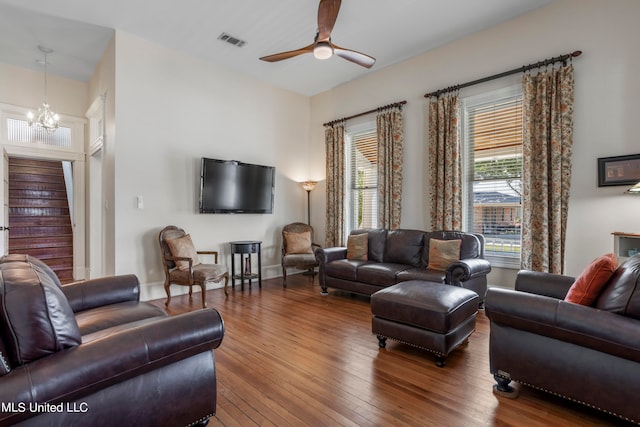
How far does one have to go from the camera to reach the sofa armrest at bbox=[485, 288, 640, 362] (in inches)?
62.8

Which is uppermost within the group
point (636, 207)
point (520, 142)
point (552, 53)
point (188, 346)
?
point (552, 53)

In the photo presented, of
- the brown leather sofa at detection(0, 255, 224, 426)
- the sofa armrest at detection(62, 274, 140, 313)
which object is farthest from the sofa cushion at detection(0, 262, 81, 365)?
the sofa armrest at detection(62, 274, 140, 313)

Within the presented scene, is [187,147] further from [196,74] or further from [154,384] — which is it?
[154,384]

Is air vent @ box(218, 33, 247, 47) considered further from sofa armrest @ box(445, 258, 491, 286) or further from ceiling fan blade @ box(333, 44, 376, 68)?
sofa armrest @ box(445, 258, 491, 286)

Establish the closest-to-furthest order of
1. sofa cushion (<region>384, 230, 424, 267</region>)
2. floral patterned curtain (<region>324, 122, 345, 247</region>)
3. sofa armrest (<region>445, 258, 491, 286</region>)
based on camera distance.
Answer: sofa armrest (<region>445, 258, 491, 286</region>)
sofa cushion (<region>384, 230, 424, 267</region>)
floral patterned curtain (<region>324, 122, 345, 247</region>)

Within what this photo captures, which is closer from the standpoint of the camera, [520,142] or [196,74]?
[520,142]

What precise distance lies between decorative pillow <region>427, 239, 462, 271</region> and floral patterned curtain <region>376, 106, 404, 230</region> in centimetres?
96

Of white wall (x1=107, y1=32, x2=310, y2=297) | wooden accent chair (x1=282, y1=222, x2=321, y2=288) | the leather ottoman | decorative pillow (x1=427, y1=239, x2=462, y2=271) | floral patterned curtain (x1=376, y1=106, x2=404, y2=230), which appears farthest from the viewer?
wooden accent chair (x1=282, y1=222, x2=321, y2=288)

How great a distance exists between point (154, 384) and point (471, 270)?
3.13 m

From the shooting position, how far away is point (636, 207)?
Result: 124 inches

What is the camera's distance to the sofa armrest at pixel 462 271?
3.42m

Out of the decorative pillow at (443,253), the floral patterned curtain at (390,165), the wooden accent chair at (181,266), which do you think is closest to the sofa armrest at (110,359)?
the wooden accent chair at (181,266)

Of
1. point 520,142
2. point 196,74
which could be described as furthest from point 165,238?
point 520,142

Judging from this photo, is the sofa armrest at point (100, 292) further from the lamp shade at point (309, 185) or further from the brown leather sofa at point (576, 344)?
the lamp shade at point (309, 185)
